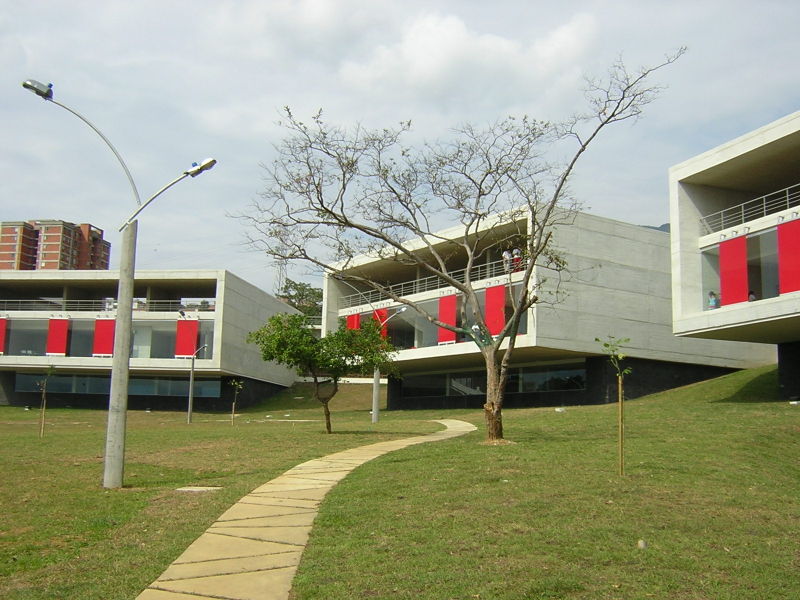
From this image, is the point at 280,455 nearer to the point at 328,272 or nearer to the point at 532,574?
the point at 328,272

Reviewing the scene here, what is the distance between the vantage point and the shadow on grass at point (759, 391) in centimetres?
3164

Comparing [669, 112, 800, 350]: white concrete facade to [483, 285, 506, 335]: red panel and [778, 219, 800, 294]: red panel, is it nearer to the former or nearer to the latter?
[778, 219, 800, 294]: red panel

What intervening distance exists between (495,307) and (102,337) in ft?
98.1

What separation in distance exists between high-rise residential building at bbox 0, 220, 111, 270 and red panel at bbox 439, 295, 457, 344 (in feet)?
385

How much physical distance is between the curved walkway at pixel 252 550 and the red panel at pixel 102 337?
45925 mm

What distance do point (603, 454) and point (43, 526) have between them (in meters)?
9.57

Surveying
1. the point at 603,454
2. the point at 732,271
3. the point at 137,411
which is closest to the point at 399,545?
the point at 603,454

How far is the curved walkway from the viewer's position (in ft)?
21.1

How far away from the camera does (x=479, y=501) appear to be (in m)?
9.89

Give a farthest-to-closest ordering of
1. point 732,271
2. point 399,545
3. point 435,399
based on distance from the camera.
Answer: point 435,399, point 732,271, point 399,545

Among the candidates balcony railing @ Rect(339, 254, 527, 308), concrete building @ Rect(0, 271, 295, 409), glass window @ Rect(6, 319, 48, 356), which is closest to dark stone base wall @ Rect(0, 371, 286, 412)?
concrete building @ Rect(0, 271, 295, 409)

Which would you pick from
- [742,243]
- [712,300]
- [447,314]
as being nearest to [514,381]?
[447,314]

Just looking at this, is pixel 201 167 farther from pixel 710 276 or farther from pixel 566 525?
pixel 710 276

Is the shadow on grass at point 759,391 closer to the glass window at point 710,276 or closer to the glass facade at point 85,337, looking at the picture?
the glass window at point 710,276
